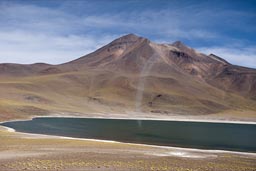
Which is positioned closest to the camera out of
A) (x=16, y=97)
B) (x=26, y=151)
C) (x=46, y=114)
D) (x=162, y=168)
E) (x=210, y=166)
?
(x=162, y=168)

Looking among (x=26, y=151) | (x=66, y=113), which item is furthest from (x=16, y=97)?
(x=26, y=151)

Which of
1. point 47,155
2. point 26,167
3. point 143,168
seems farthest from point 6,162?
point 143,168

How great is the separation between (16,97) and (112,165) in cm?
17274

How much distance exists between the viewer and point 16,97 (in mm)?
191000

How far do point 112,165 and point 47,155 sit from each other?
7.38 metres

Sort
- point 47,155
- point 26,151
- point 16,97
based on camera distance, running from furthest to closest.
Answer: point 16,97, point 26,151, point 47,155

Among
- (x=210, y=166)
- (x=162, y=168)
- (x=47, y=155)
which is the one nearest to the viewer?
(x=162, y=168)

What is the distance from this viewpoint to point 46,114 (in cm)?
15038

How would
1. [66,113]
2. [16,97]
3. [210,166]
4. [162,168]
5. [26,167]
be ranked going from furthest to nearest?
[16,97] → [66,113] → [210,166] → [162,168] → [26,167]

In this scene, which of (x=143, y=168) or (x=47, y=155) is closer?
(x=143, y=168)

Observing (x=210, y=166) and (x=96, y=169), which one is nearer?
(x=96, y=169)

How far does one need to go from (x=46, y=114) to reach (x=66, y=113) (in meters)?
11.9

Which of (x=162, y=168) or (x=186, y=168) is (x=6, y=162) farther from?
(x=186, y=168)

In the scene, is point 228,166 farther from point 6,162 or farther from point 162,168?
point 6,162
